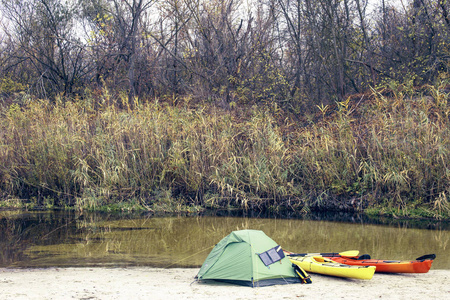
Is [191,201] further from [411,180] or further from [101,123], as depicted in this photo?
[411,180]

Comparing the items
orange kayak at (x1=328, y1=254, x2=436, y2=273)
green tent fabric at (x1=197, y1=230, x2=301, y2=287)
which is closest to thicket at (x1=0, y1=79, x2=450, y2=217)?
orange kayak at (x1=328, y1=254, x2=436, y2=273)

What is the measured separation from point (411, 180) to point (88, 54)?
13.0 metres

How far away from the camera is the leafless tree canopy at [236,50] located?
1515cm

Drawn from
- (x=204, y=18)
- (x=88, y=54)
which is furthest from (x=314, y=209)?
(x=88, y=54)

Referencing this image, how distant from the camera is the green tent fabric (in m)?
5.16

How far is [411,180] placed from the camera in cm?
984

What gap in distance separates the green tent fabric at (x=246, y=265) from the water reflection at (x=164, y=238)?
3.74 feet

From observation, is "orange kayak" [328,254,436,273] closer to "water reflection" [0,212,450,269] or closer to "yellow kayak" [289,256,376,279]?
"yellow kayak" [289,256,376,279]

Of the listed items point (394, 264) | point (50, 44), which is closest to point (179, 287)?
point (394, 264)

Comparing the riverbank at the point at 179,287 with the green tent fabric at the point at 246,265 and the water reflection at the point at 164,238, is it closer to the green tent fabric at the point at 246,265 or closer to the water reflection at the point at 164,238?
the green tent fabric at the point at 246,265

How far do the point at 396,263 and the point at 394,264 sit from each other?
0.03 meters

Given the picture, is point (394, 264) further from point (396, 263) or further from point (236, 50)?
point (236, 50)

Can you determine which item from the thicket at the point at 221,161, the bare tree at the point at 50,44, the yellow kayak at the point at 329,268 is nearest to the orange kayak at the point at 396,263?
the yellow kayak at the point at 329,268

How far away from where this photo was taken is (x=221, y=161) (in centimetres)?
1099
